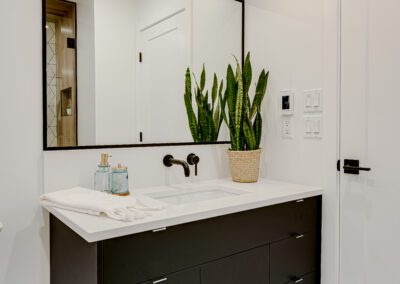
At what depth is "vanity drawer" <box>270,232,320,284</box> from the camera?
5.13 ft

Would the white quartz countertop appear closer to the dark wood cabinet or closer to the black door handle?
the dark wood cabinet

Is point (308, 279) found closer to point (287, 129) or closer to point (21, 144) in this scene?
point (287, 129)

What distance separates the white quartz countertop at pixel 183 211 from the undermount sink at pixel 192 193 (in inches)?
1.3

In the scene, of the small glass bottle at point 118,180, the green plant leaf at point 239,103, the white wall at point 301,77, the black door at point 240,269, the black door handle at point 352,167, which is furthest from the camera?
the green plant leaf at point 239,103

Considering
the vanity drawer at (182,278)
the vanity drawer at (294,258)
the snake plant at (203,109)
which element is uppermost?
the snake plant at (203,109)

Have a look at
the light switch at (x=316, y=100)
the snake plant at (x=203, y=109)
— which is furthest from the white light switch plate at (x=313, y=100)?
the snake plant at (x=203, y=109)

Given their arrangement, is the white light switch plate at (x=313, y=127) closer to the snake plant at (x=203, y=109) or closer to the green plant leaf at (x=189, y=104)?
the snake plant at (x=203, y=109)

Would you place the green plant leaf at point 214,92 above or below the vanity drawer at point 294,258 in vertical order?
above

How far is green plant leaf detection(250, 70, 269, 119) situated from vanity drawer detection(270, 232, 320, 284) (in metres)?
0.73

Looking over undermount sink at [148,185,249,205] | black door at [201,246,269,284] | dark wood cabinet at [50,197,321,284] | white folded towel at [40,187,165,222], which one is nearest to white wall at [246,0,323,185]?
dark wood cabinet at [50,197,321,284]

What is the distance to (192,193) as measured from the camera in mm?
1788

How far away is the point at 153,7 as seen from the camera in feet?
6.05

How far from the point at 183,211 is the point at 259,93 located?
969 millimetres

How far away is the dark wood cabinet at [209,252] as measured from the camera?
3.60ft
